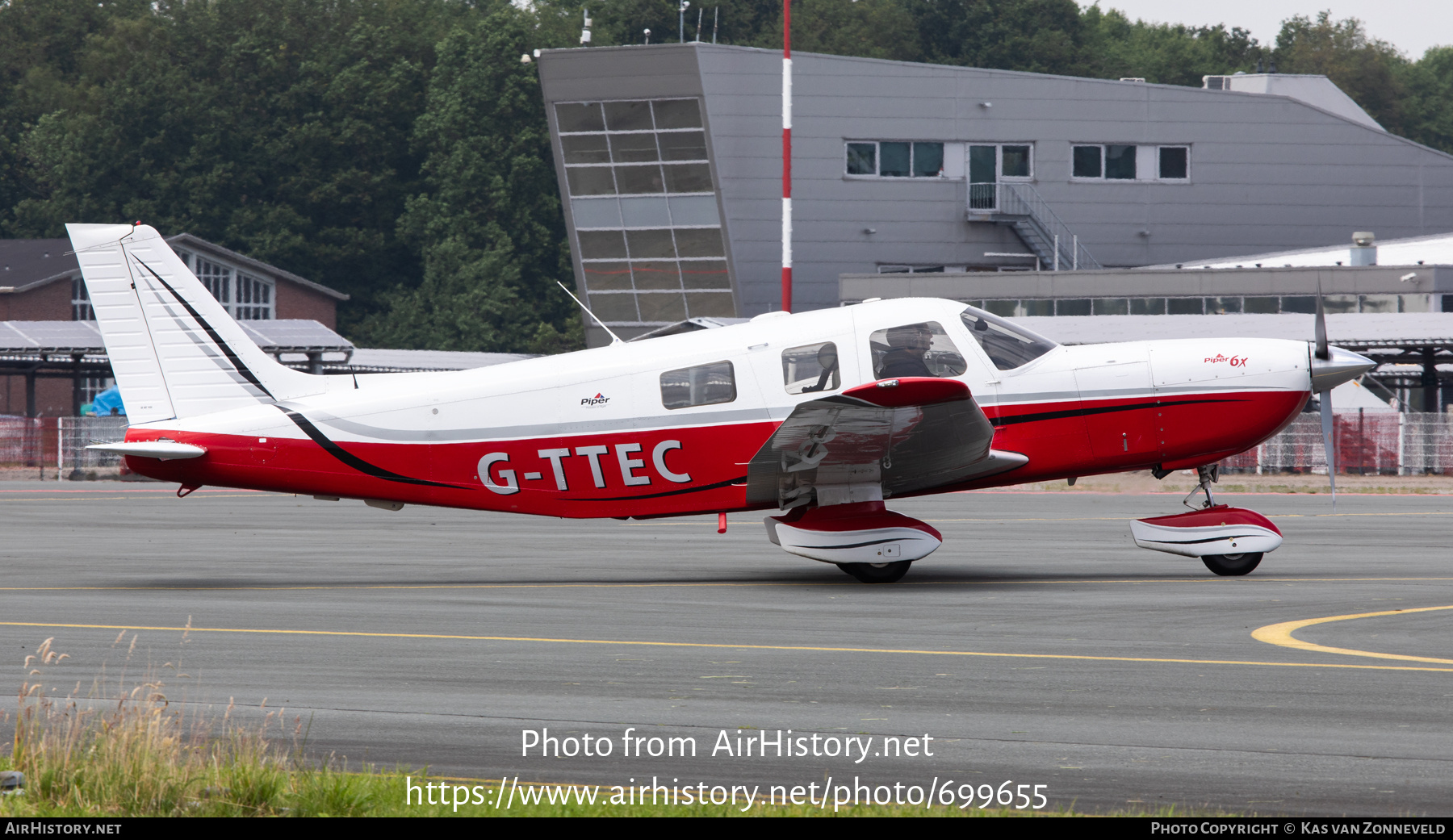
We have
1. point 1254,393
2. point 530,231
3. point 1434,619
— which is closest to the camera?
point 1434,619

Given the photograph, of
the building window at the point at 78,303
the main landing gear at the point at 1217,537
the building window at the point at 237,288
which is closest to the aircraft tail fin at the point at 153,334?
the main landing gear at the point at 1217,537

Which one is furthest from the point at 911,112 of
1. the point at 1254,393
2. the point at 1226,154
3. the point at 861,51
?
the point at 1254,393

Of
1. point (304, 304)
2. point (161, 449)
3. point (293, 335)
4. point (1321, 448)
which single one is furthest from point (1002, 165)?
point (161, 449)

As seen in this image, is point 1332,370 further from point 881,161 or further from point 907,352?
point 881,161

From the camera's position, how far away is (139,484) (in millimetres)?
38125

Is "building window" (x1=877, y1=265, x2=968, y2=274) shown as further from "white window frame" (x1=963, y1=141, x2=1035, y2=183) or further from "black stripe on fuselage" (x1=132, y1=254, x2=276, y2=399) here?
"black stripe on fuselage" (x1=132, y1=254, x2=276, y2=399)

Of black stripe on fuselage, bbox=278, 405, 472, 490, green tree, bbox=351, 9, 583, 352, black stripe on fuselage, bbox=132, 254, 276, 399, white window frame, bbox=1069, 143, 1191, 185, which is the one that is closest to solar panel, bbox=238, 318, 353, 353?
green tree, bbox=351, 9, 583, 352

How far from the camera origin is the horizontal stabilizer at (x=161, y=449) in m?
14.6

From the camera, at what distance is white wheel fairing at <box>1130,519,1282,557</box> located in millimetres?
14992

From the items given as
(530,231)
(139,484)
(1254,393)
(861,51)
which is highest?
(861,51)

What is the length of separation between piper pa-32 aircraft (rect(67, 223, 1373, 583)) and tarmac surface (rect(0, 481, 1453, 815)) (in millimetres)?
834

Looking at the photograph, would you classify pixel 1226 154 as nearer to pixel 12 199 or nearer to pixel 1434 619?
pixel 1434 619

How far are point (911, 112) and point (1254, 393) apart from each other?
47.7m

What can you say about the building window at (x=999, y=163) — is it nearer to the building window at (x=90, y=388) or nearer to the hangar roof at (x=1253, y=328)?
the hangar roof at (x=1253, y=328)
